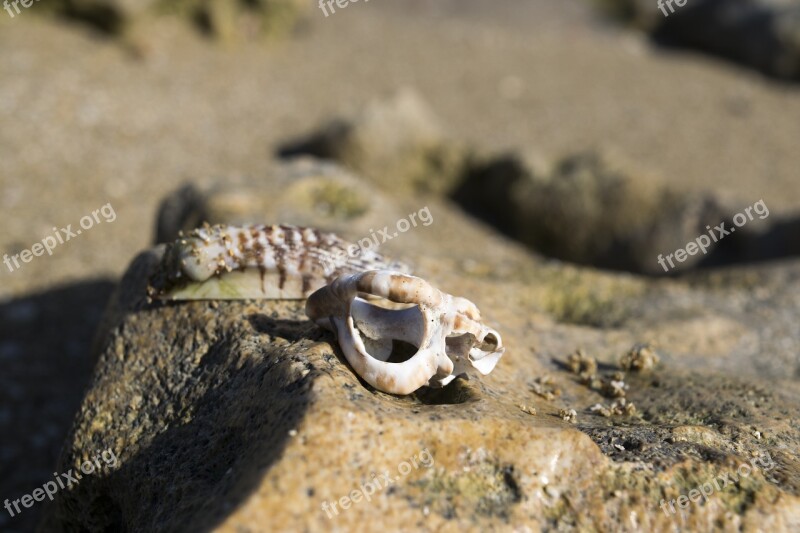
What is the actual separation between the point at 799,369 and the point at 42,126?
718cm

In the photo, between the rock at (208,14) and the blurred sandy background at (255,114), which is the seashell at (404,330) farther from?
the rock at (208,14)

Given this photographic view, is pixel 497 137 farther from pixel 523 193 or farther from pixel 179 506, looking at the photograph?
pixel 179 506

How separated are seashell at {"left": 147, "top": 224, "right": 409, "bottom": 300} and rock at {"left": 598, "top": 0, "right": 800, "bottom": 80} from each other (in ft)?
34.4

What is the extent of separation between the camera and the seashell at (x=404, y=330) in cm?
266

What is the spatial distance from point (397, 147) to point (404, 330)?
5.77 m

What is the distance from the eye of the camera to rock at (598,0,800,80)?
38.3 ft

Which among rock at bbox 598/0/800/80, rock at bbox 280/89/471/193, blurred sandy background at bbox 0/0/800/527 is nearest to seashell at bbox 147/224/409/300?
blurred sandy background at bbox 0/0/800/527

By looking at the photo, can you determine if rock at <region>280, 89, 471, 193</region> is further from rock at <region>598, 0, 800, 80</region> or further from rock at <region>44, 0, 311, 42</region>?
rock at <region>598, 0, 800, 80</region>

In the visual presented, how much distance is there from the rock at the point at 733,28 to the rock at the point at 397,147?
20.1 ft


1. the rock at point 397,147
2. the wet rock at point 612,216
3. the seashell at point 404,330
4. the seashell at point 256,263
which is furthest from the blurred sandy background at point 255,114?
the seashell at point 404,330

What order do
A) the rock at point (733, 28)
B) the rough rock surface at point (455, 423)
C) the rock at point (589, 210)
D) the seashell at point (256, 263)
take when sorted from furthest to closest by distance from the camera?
1. the rock at point (733, 28)
2. the rock at point (589, 210)
3. the seashell at point (256, 263)
4. the rough rock surface at point (455, 423)

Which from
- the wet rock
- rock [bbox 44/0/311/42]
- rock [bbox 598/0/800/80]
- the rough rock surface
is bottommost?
rock [bbox 598/0/800/80]

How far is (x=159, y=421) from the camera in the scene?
302 cm

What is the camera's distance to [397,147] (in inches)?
330
